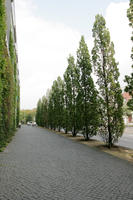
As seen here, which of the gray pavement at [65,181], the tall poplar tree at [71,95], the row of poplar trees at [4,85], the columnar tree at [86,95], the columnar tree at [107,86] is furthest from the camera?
the tall poplar tree at [71,95]

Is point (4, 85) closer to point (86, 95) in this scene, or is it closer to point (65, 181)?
point (65, 181)

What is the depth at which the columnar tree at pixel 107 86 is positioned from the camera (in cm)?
1267

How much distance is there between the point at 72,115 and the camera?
22734 mm

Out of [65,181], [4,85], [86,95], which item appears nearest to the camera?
[65,181]

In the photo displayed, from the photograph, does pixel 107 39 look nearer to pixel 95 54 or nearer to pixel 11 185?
pixel 95 54

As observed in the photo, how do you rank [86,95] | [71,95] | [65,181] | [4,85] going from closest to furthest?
[65,181] < [4,85] < [86,95] < [71,95]

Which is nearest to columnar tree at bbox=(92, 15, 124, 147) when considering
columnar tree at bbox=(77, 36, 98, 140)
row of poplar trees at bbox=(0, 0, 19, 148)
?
columnar tree at bbox=(77, 36, 98, 140)

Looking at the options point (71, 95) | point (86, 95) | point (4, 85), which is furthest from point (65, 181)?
point (71, 95)

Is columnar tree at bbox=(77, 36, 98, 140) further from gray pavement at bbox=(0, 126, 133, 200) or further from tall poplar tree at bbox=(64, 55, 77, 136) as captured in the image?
gray pavement at bbox=(0, 126, 133, 200)

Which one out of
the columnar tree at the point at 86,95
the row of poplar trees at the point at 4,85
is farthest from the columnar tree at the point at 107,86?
the row of poplar trees at the point at 4,85

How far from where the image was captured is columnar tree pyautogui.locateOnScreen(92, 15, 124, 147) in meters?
12.7

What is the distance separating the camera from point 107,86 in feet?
43.1

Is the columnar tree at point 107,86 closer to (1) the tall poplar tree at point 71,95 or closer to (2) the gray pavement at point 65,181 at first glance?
(2) the gray pavement at point 65,181

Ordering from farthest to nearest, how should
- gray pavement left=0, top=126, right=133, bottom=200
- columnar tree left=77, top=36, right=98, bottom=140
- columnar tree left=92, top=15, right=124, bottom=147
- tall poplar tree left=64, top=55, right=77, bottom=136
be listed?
tall poplar tree left=64, top=55, right=77, bottom=136 < columnar tree left=77, top=36, right=98, bottom=140 < columnar tree left=92, top=15, right=124, bottom=147 < gray pavement left=0, top=126, right=133, bottom=200
